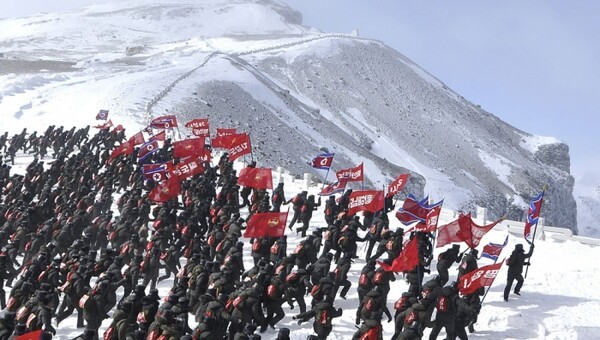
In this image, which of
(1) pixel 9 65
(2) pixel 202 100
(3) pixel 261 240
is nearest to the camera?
(3) pixel 261 240

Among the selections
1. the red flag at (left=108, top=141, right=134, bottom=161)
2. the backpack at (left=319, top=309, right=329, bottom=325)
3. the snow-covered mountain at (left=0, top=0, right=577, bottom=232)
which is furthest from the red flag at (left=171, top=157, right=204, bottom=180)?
the snow-covered mountain at (left=0, top=0, right=577, bottom=232)

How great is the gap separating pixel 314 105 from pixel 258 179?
2954 inches

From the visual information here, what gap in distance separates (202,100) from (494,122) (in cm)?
7812

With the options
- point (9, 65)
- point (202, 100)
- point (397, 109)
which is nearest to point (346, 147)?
point (202, 100)

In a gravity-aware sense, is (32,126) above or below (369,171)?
above

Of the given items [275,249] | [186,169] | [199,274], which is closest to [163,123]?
[186,169]

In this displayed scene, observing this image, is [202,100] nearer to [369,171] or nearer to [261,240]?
[369,171]

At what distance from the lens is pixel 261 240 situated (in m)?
16.7

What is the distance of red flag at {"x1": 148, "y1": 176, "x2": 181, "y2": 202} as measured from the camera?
68.0 feet

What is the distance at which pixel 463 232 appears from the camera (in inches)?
622

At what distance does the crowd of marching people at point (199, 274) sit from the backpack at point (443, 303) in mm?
19

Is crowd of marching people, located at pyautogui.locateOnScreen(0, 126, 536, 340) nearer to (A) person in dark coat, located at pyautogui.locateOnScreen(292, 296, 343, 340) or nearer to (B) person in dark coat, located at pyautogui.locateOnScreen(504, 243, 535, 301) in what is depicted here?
(A) person in dark coat, located at pyautogui.locateOnScreen(292, 296, 343, 340)

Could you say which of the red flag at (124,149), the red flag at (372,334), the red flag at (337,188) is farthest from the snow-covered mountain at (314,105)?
the red flag at (372,334)

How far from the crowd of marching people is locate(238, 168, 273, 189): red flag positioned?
0.67 meters
